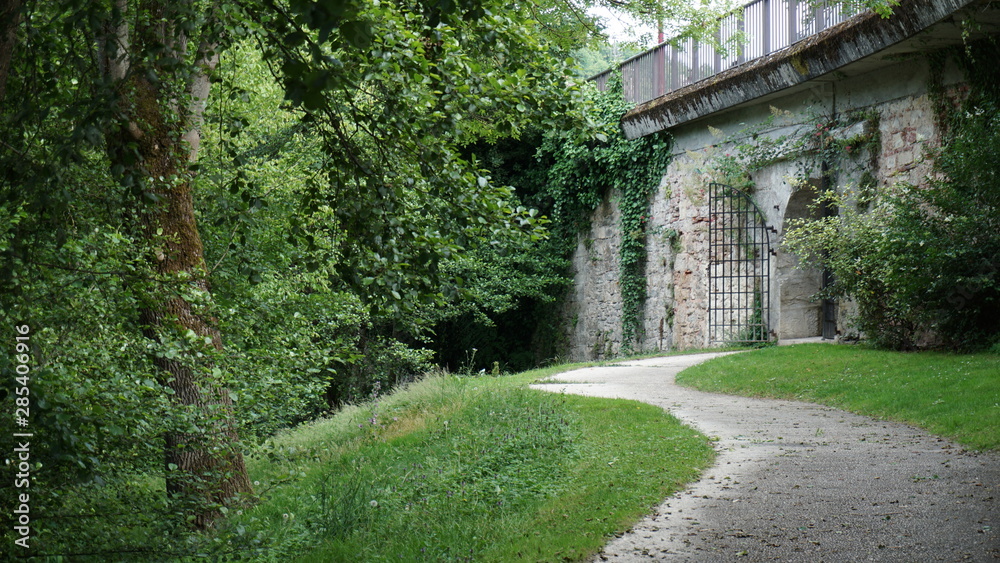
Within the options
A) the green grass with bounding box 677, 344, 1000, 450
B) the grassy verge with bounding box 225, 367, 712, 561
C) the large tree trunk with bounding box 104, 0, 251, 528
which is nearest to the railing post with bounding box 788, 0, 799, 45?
the green grass with bounding box 677, 344, 1000, 450

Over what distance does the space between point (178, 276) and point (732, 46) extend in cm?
1094

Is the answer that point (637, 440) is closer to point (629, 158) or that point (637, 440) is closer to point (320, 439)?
point (320, 439)

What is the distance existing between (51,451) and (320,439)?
5.92 meters

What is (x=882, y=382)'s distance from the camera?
794 cm

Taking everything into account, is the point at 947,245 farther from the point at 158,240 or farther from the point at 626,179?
the point at 626,179

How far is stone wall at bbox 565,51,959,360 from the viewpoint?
405 inches

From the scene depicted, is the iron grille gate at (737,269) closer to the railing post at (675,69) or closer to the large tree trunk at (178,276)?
the railing post at (675,69)

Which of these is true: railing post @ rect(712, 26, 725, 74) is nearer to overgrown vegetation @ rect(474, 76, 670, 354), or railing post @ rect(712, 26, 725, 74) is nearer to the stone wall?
the stone wall

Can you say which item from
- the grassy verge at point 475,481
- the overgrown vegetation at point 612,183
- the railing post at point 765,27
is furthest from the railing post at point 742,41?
the grassy verge at point 475,481

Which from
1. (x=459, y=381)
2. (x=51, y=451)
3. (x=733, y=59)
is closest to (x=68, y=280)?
(x=51, y=451)

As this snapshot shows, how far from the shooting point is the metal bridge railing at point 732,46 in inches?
439

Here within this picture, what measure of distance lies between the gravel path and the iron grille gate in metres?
6.24

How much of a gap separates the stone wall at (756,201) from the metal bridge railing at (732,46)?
2.58 ft

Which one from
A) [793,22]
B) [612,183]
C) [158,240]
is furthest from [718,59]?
[158,240]
